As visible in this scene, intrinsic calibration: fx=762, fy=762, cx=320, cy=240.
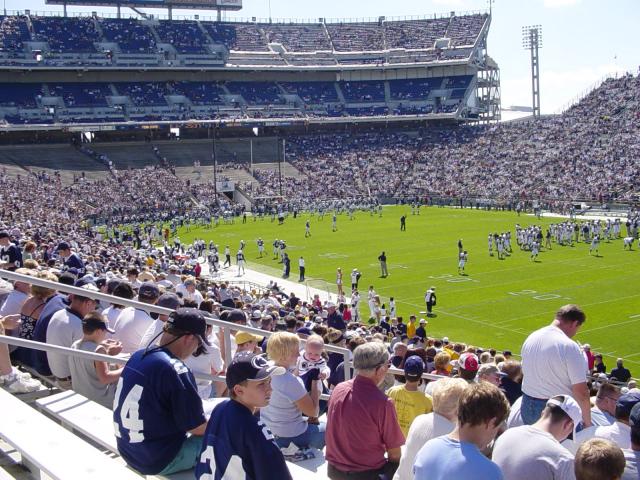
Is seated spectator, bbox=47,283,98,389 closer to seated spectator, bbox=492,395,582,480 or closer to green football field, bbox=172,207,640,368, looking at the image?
seated spectator, bbox=492,395,582,480

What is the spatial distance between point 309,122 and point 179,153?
13.1 metres

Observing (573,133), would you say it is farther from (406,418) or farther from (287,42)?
(406,418)

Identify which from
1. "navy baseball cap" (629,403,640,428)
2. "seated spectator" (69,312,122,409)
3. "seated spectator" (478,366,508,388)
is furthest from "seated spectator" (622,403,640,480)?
"seated spectator" (69,312,122,409)

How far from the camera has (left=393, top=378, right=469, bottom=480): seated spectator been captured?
13.4ft

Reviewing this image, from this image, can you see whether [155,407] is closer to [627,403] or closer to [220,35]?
[627,403]

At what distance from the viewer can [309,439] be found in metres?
5.44

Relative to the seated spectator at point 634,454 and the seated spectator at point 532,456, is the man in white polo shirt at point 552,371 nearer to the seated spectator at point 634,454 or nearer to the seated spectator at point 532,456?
the seated spectator at point 634,454

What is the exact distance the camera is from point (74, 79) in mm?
65188

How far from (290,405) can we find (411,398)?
0.86 metres

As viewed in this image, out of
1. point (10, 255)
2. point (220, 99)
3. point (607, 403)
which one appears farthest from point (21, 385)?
point (220, 99)

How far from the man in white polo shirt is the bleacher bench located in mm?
A: 1713

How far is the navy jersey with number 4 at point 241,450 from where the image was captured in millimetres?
3371

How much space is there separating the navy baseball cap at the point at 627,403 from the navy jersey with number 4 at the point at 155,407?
262 centimetres

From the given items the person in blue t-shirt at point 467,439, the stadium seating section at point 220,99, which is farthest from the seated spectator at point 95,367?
the stadium seating section at point 220,99
